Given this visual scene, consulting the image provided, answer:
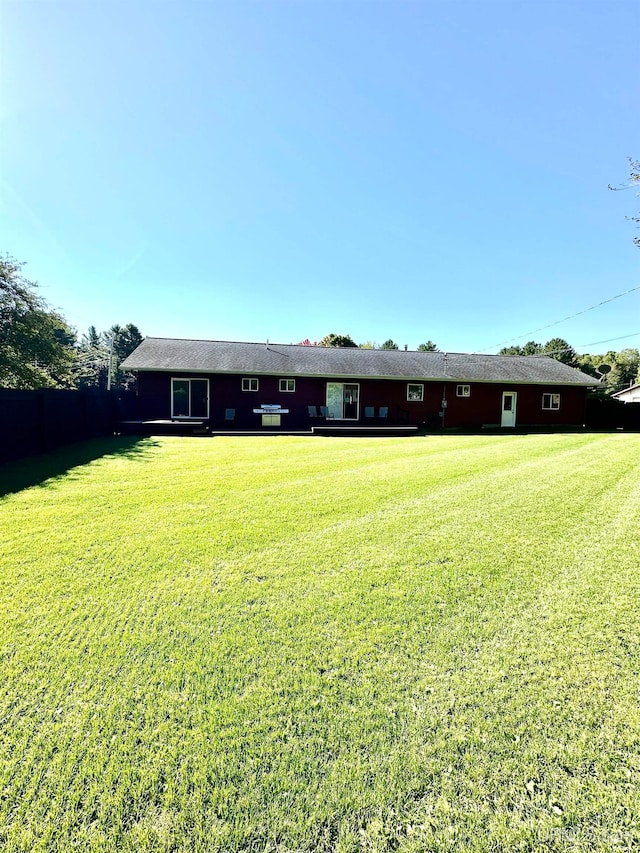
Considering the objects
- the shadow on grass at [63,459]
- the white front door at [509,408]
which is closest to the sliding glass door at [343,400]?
the white front door at [509,408]

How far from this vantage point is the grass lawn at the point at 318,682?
4.45 ft

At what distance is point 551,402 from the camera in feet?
59.4

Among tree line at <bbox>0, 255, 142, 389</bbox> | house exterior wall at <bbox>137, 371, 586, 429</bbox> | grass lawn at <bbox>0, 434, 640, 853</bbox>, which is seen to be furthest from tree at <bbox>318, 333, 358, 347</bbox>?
grass lawn at <bbox>0, 434, 640, 853</bbox>

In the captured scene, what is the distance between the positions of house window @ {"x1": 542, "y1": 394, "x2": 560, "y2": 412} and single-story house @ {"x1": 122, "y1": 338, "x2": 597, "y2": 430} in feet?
0.17

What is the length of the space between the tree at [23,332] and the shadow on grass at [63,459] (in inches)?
169

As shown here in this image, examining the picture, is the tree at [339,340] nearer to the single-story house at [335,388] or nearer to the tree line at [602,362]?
the single-story house at [335,388]

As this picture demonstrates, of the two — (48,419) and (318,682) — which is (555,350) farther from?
(318,682)

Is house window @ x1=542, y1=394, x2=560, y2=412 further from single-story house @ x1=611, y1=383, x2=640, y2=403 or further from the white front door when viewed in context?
single-story house @ x1=611, y1=383, x2=640, y2=403

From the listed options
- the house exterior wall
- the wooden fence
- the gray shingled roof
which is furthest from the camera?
the gray shingled roof

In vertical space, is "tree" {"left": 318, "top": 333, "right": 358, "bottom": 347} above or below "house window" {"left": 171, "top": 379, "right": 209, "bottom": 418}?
above

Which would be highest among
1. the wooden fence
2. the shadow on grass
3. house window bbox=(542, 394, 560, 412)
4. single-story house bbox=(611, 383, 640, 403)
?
single-story house bbox=(611, 383, 640, 403)

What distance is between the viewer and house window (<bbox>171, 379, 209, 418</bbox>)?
1532cm

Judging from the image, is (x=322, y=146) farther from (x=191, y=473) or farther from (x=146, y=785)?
(x=146, y=785)

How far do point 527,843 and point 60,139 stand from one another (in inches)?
601
